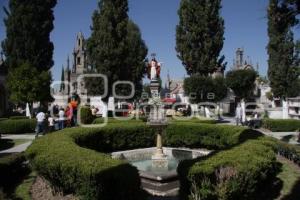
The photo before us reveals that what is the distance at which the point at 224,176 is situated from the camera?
781 centimetres

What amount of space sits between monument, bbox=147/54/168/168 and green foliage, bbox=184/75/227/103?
21.4 m

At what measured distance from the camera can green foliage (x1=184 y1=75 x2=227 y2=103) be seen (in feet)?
119

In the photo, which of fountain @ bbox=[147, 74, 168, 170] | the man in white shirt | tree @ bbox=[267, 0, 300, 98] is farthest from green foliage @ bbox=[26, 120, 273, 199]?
tree @ bbox=[267, 0, 300, 98]

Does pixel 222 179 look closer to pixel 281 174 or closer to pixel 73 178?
pixel 73 178

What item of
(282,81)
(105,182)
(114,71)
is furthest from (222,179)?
(282,81)

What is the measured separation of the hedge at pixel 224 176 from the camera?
7773 millimetres

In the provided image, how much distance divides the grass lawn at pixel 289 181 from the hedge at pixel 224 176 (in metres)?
0.71

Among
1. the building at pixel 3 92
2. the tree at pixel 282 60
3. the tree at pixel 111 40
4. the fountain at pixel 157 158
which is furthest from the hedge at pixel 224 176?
the building at pixel 3 92

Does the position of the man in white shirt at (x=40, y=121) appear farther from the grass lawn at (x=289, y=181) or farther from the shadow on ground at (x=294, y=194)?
the shadow on ground at (x=294, y=194)

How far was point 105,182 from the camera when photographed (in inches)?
290

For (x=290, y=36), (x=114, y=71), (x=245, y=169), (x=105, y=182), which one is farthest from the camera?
(x=290, y=36)

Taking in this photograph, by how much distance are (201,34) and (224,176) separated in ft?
93.0

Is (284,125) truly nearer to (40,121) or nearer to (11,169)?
(40,121)

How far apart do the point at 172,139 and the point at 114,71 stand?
1597 centimetres
